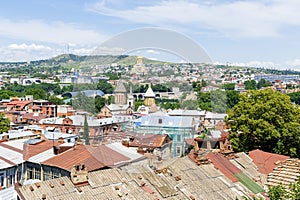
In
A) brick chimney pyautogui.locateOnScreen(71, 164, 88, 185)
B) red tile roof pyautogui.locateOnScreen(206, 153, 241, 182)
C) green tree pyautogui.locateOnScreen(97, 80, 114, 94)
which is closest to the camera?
green tree pyautogui.locateOnScreen(97, 80, 114, 94)

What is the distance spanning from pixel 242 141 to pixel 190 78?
12195 millimetres

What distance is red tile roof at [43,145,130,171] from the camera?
9.17m

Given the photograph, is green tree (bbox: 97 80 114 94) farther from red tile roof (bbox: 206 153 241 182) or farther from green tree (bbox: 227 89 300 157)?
green tree (bbox: 227 89 300 157)

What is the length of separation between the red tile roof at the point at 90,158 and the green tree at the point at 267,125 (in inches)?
397

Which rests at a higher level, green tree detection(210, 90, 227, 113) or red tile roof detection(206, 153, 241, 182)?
green tree detection(210, 90, 227, 113)

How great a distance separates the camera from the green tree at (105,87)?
7741 millimetres

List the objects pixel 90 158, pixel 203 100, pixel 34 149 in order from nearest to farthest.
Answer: pixel 203 100, pixel 90 158, pixel 34 149

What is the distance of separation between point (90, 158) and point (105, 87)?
3.79 metres

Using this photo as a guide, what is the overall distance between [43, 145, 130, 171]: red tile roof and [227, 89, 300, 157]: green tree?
33.1 ft

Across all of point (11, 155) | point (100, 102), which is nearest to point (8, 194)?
Answer: point (100, 102)

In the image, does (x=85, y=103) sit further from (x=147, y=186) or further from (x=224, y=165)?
(x=224, y=165)

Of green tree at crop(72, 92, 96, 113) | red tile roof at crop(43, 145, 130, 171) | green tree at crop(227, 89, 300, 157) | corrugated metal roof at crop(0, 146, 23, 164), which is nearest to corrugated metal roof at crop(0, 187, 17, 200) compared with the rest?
red tile roof at crop(43, 145, 130, 171)

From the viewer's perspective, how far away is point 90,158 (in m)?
11.0

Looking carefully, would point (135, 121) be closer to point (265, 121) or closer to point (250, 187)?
point (250, 187)
